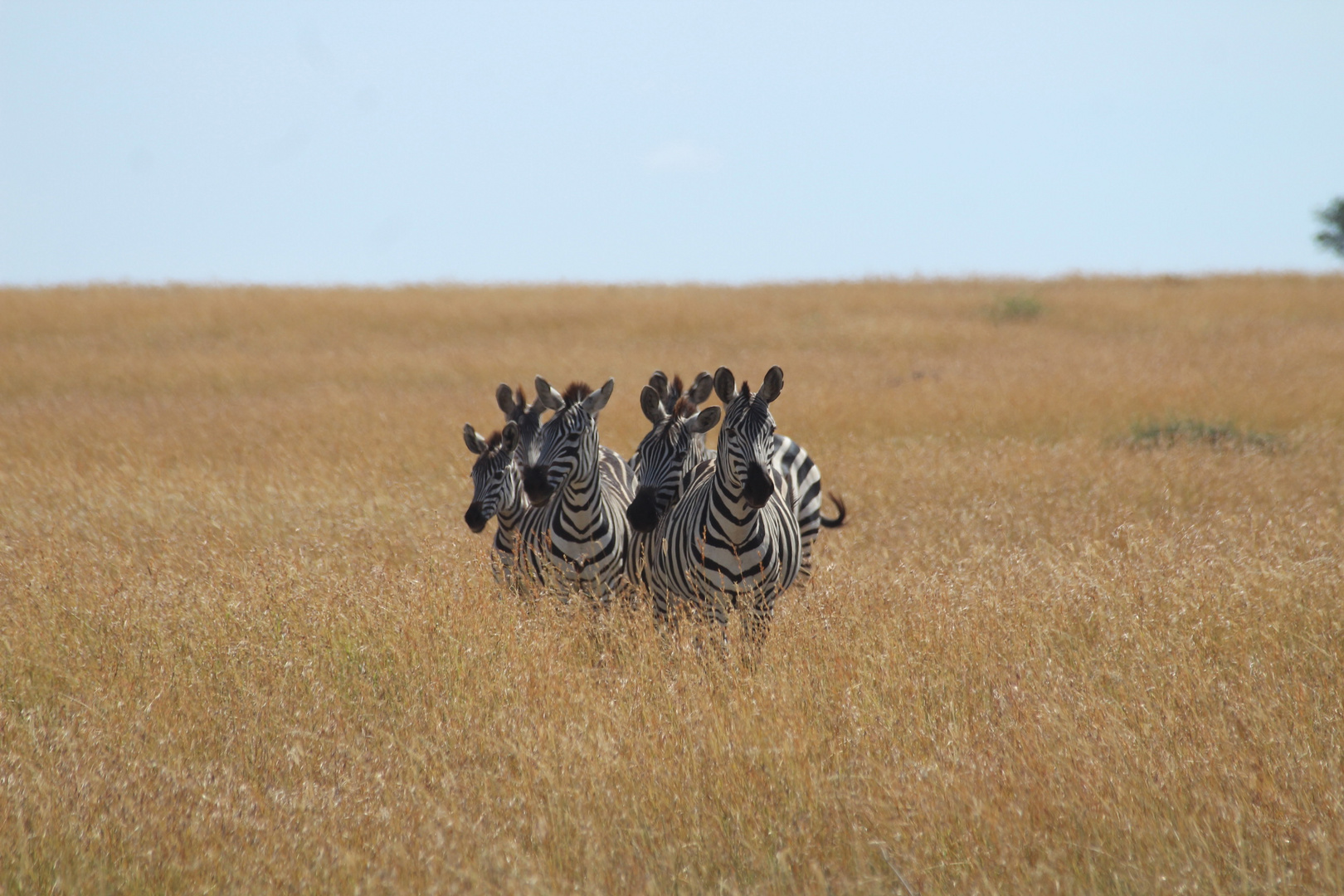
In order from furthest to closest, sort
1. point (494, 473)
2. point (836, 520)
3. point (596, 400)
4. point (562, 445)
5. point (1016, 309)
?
point (1016, 309), point (836, 520), point (494, 473), point (596, 400), point (562, 445)

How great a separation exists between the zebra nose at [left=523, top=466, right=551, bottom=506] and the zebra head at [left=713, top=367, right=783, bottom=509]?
0.90 metres

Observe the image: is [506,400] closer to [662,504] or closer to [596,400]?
[596,400]

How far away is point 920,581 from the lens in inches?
244

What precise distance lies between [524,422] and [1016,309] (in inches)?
793

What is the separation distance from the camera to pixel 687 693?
451 cm

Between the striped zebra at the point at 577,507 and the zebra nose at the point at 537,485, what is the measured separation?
0.07m

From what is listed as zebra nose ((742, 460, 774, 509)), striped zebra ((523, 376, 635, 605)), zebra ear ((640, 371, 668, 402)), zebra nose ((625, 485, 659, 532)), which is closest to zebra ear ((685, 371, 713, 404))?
zebra ear ((640, 371, 668, 402))

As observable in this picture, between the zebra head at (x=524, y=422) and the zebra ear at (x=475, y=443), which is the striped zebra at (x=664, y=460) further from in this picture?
the zebra ear at (x=475, y=443)

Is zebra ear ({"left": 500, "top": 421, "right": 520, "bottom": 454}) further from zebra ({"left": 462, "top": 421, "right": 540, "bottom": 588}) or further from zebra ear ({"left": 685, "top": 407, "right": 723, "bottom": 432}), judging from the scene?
zebra ear ({"left": 685, "top": 407, "right": 723, "bottom": 432})

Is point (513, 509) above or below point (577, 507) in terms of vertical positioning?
below

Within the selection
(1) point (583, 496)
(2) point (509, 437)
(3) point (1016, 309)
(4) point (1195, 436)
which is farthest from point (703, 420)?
(3) point (1016, 309)

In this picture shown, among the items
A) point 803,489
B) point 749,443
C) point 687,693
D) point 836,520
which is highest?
point 749,443

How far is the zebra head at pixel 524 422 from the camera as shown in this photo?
18.8 feet

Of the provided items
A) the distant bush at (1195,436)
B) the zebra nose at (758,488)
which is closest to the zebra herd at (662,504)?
the zebra nose at (758,488)
